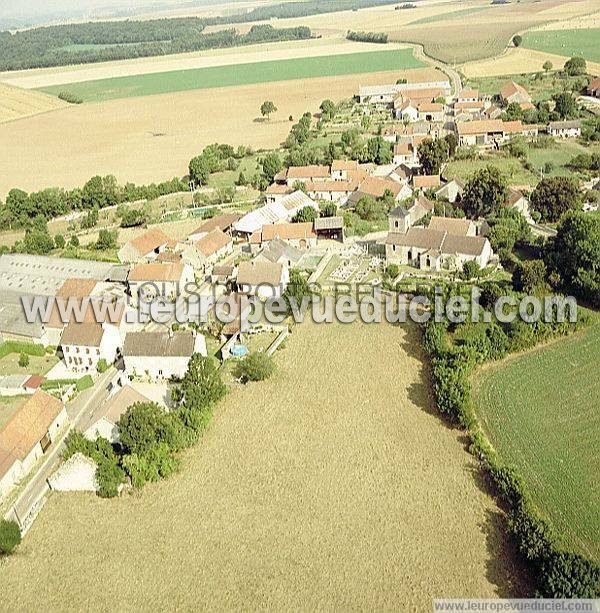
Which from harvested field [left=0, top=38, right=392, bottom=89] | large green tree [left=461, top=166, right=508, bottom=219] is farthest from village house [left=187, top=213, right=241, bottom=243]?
harvested field [left=0, top=38, right=392, bottom=89]

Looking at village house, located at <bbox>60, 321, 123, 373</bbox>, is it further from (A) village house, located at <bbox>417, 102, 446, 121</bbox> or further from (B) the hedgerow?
(A) village house, located at <bbox>417, 102, 446, 121</bbox>

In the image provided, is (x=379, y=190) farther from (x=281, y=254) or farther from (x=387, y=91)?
(x=387, y=91)

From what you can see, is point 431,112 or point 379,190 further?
point 431,112

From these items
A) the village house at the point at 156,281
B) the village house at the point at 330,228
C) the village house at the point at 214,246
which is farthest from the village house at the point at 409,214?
the village house at the point at 156,281

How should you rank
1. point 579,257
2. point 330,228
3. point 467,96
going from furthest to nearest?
point 467,96 < point 330,228 < point 579,257

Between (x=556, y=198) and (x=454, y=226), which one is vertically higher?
(x=556, y=198)

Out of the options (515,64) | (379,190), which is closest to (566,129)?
(379,190)

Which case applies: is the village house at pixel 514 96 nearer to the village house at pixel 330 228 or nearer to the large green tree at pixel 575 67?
the large green tree at pixel 575 67
